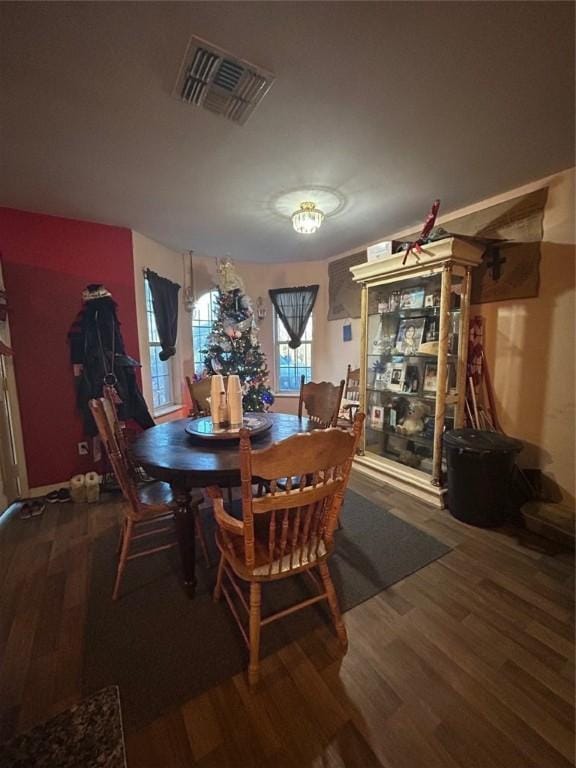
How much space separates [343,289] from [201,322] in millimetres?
2012

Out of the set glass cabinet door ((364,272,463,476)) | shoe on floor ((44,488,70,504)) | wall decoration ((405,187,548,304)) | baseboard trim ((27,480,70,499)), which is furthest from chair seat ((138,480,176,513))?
wall decoration ((405,187,548,304))

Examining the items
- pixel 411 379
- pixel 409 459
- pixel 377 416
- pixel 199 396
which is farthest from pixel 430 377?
pixel 199 396

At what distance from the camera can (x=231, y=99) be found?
4.78 feet

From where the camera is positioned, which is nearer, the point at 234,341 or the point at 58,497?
the point at 58,497

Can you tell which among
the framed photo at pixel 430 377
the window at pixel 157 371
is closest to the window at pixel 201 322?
the window at pixel 157 371

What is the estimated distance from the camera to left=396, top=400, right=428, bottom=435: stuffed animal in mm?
2896

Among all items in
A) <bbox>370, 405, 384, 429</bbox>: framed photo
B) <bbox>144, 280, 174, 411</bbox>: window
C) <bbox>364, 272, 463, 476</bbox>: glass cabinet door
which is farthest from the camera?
<bbox>144, 280, 174, 411</bbox>: window

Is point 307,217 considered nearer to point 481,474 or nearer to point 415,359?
point 415,359

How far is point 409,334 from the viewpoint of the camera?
2943mm

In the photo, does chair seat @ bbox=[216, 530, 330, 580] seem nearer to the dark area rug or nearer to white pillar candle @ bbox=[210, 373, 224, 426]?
the dark area rug

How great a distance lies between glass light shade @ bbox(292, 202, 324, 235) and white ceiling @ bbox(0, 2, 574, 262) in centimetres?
22

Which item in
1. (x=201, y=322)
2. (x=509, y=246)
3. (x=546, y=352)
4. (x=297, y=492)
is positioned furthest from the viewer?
(x=201, y=322)

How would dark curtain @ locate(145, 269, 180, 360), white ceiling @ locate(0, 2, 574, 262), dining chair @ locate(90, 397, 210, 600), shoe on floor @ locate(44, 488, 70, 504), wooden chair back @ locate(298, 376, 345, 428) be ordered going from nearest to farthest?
white ceiling @ locate(0, 2, 574, 262), dining chair @ locate(90, 397, 210, 600), wooden chair back @ locate(298, 376, 345, 428), shoe on floor @ locate(44, 488, 70, 504), dark curtain @ locate(145, 269, 180, 360)

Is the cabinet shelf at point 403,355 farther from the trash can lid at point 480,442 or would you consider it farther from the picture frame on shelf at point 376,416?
the trash can lid at point 480,442
